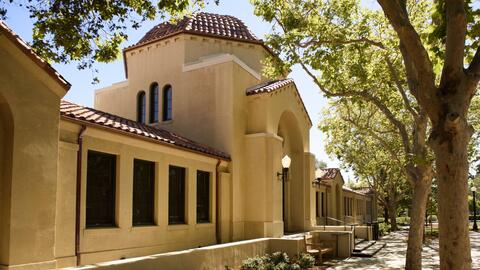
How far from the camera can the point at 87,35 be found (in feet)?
34.7

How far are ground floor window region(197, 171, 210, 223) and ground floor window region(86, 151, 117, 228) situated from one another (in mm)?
4244

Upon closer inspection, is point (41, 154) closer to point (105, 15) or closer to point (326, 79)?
point (105, 15)

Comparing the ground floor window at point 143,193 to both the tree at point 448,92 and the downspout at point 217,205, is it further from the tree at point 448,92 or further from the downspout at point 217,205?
the tree at point 448,92

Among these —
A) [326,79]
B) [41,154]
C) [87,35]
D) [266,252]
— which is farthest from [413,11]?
[41,154]

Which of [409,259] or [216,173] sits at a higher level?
[216,173]

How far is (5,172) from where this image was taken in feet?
26.6

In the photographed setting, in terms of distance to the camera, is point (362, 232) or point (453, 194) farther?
point (362, 232)

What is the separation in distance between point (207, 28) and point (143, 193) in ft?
31.3

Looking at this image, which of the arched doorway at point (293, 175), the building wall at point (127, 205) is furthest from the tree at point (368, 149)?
the building wall at point (127, 205)

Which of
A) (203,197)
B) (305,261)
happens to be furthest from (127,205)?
(305,261)

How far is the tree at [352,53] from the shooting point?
13.5m

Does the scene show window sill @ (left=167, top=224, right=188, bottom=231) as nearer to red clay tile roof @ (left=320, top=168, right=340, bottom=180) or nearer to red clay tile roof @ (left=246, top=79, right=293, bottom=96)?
red clay tile roof @ (left=246, top=79, right=293, bottom=96)

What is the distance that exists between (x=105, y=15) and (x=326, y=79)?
8230 mm

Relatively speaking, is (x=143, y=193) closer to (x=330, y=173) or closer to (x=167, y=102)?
(x=167, y=102)
